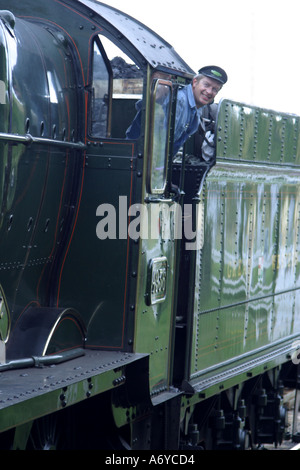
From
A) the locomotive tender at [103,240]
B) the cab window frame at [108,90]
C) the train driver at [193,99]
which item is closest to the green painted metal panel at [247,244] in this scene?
the locomotive tender at [103,240]

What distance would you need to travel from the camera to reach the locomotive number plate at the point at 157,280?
18.7ft

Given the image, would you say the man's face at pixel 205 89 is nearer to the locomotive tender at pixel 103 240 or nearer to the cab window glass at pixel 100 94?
the locomotive tender at pixel 103 240

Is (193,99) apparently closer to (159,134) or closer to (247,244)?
(159,134)

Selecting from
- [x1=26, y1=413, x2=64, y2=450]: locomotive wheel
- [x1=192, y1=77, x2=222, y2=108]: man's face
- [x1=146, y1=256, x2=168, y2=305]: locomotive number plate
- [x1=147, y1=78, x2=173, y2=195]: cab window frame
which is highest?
[x1=192, y1=77, x2=222, y2=108]: man's face

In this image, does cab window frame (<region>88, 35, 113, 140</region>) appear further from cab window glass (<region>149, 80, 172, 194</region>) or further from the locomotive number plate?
the locomotive number plate

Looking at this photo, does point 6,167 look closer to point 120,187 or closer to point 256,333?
point 120,187

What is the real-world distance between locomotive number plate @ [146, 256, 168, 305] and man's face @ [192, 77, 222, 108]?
117cm

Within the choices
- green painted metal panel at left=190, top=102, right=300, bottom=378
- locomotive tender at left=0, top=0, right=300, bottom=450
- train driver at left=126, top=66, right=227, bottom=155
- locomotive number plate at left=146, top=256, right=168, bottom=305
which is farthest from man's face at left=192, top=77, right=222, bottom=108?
locomotive number plate at left=146, top=256, right=168, bottom=305

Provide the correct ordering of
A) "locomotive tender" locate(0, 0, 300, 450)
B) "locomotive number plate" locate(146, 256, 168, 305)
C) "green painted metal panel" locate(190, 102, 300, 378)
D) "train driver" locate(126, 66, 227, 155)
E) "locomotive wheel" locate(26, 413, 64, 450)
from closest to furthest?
"locomotive tender" locate(0, 0, 300, 450), "locomotive wheel" locate(26, 413, 64, 450), "locomotive number plate" locate(146, 256, 168, 305), "train driver" locate(126, 66, 227, 155), "green painted metal panel" locate(190, 102, 300, 378)

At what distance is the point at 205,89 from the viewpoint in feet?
20.1

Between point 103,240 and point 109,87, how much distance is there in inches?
39.4

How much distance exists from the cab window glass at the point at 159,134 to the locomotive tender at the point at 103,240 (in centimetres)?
2

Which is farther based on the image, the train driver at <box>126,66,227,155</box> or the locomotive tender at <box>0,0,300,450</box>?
the train driver at <box>126,66,227,155</box>

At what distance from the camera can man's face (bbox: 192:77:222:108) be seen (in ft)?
20.1
